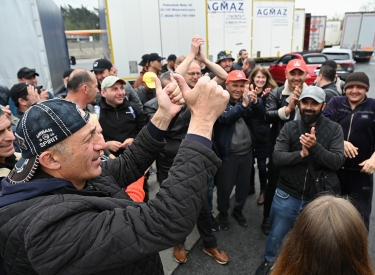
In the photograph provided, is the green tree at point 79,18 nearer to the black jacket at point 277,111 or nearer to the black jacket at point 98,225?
the black jacket at point 277,111

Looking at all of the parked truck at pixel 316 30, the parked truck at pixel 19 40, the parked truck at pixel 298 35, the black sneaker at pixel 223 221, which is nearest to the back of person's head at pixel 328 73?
the black sneaker at pixel 223 221

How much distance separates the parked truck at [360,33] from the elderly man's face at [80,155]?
89.1 feet

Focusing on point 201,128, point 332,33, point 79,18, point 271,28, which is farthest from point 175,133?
point 79,18

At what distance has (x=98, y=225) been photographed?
961 millimetres

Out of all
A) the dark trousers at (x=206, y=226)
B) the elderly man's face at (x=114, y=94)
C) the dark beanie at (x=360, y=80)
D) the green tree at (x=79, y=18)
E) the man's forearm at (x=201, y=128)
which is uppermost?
the green tree at (x=79, y=18)

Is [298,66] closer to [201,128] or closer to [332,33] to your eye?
[201,128]

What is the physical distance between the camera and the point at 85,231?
937mm

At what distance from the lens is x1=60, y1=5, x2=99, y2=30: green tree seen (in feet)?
122

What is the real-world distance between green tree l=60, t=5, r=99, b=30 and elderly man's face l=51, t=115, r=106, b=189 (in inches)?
1628

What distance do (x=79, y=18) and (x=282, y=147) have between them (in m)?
43.3

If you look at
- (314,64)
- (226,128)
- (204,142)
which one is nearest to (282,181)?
(226,128)

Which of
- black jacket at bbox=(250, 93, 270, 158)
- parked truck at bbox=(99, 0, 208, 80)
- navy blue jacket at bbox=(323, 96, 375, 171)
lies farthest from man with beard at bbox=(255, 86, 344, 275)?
parked truck at bbox=(99, 0, 208, 80)

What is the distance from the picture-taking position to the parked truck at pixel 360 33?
71.8 feet

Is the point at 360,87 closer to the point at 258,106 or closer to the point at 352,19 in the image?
the point at 258,106
